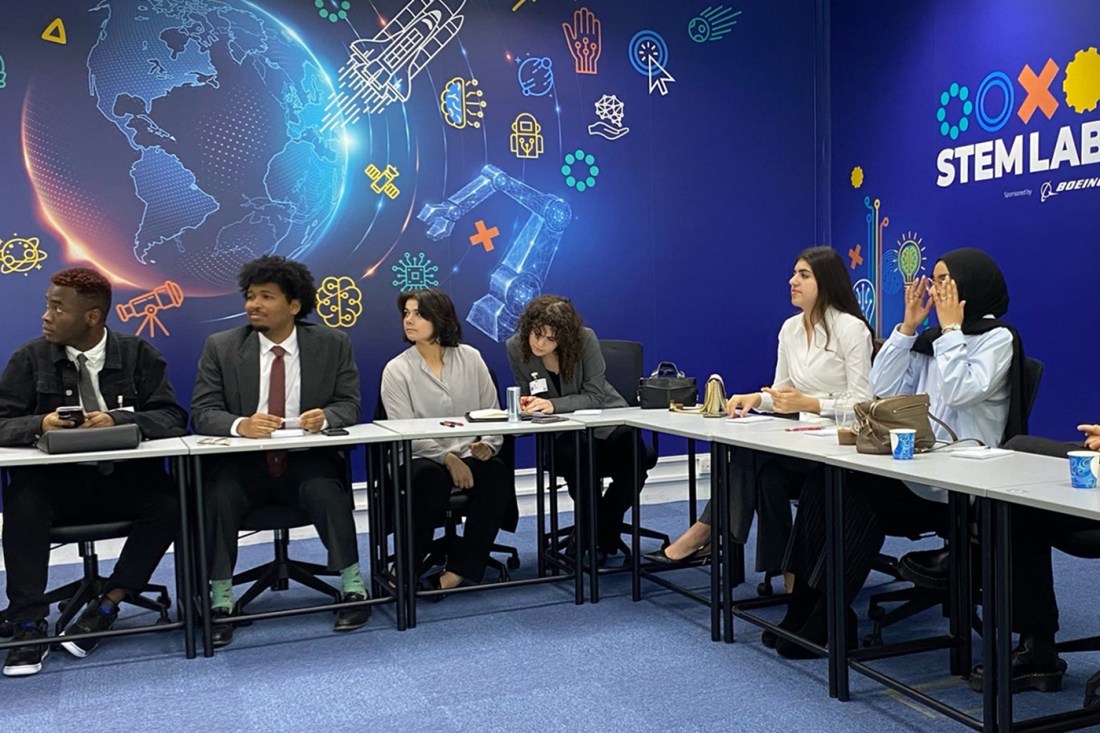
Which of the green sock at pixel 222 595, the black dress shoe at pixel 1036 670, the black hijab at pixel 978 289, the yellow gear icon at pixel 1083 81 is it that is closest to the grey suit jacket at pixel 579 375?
the green sock at pixel 222 595

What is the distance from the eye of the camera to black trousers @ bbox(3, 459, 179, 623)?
11.0ft

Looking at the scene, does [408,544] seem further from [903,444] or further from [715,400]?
[903,444]

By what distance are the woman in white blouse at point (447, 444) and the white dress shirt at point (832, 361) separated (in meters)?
1.09

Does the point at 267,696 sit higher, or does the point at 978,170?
the point at 978,170

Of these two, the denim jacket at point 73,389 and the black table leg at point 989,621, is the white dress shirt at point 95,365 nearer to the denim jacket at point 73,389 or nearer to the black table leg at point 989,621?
the denim jacket at point 73,389

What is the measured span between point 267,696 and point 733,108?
431 cm

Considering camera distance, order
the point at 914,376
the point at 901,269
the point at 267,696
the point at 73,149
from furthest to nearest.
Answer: the point at 901,269
the point at 73,149
the point at 914,376
the point at 267,696

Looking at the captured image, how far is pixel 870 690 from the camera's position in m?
2.95

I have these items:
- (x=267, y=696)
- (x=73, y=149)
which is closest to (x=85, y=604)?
(x=267, y=696)

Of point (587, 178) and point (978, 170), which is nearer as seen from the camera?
point (978, 170)

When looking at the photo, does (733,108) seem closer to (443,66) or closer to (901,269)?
(901,269)

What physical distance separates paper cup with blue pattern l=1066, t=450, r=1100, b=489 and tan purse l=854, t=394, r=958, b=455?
0.55m

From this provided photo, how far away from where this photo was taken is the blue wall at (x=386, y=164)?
15.6 feet

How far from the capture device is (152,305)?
4.93 m
